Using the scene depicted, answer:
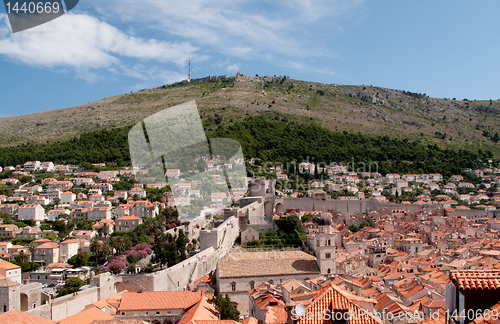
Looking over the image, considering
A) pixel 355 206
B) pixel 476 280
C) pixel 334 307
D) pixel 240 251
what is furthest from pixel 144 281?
pixel 355 206

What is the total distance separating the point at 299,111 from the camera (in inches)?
2795

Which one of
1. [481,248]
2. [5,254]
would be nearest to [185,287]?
[5,254]

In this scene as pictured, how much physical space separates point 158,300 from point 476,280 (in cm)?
1121

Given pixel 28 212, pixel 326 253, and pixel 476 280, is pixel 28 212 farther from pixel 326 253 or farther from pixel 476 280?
pixel 476 280

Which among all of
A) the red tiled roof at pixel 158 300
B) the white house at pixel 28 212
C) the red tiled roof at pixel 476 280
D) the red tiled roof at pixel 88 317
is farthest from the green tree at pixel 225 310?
the white house at pixel 28 212

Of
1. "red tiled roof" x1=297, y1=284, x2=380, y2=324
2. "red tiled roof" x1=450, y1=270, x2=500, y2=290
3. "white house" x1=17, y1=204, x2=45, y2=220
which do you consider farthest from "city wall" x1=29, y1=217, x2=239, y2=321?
"white house" x1=17, y1=204, x2=45, y2=220

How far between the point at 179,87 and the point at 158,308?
265 feet

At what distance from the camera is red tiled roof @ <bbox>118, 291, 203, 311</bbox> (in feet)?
42.9

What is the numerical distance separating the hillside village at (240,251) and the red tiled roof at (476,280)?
11 millimetres

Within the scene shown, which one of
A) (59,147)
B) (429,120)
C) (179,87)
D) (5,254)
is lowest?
(5,254)

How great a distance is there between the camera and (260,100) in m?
74.2

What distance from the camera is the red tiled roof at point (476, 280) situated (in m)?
3.83

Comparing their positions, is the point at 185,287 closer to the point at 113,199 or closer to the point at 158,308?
the point at 158,308

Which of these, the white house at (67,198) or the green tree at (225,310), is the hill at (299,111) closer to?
the white house at (67,198)
